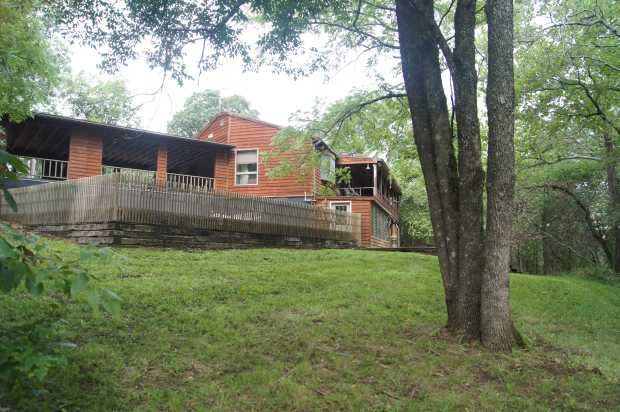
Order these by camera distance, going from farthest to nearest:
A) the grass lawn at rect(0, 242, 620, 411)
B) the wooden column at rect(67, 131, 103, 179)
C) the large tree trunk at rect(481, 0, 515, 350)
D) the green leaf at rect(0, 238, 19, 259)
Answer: the wooden column at rect(67, 131, 103, 179), the large tree trunk at rect(481, 0, 515, 350), the grass lawn at rect(0, 242, 620, 411), the green leaf at rect(0, 238, 19, 259)

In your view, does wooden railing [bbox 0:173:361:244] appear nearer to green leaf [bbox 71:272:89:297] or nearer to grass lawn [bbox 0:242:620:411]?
grass lawn [bbox 0:242:620:411]

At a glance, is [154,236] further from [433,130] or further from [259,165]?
[259,165]

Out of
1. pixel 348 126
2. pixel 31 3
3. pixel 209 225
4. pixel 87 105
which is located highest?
pixel 87 105

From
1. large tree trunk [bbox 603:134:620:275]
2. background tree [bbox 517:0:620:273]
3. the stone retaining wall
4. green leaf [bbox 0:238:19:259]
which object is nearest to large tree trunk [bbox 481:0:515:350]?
green leaf [bbox 0:238:19:259]

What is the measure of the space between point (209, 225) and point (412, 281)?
7.10m

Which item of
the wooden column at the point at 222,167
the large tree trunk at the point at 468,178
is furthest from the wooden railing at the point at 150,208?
the large tree trunk at the point at 468,178

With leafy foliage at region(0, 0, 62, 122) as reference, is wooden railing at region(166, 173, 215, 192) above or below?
below

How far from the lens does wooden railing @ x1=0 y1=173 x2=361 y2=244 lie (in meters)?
13.5

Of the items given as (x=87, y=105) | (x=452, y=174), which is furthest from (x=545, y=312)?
(x=87, y=105)

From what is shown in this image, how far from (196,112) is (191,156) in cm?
2673

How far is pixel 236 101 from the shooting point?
2103 inches

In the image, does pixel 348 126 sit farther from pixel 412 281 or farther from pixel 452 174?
pixel 452 174

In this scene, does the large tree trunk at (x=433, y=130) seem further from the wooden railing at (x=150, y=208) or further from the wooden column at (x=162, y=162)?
the wooden column at (x=162, y=162)

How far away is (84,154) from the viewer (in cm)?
2097
